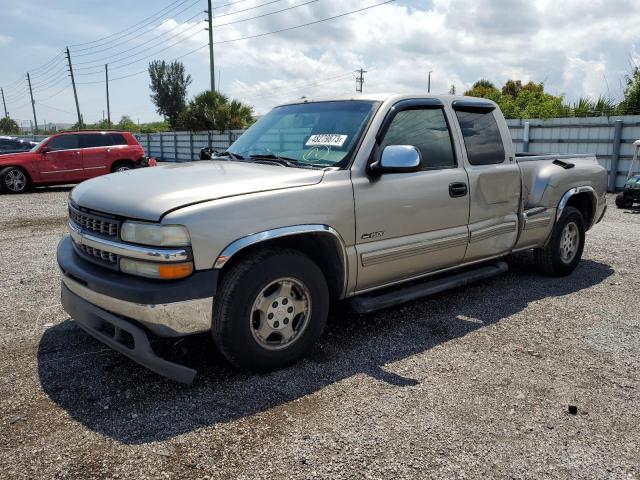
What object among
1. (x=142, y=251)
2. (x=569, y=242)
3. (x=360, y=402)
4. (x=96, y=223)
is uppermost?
(x=96, y=223)

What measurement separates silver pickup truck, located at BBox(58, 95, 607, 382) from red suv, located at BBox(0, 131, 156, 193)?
433 inches

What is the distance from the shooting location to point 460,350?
3.80 metres

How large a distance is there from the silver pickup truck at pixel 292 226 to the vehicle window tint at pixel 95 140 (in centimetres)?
1186

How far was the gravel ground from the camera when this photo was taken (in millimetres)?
2506

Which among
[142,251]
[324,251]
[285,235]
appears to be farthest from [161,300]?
[324,251]

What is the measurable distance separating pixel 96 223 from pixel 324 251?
145 centimetres

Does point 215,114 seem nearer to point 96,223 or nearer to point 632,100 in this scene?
point 632,100

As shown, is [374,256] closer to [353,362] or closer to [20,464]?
[353,362]

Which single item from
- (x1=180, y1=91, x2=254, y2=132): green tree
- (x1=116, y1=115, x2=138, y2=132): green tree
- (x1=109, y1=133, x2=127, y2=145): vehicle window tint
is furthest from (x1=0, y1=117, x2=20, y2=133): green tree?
(x1=109, y1=133, x2=127, y2=145): vehicle window tint

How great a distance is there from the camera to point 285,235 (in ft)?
10.5

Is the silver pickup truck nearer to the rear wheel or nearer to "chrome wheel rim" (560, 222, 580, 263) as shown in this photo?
"chrome wheel rim" (560, 222, 580, 263)

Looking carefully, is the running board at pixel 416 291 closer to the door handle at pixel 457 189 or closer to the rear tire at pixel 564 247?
the door handle at pixel 457 189

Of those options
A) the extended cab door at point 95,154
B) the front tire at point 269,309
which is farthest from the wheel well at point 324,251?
the extended cab door at point 95,154

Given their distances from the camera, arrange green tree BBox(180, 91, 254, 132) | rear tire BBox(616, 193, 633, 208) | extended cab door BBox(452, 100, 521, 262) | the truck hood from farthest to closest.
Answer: green tree BBox(180, 91, 254, 132) → rear tire BBox(616, 193, 633, 208) → extended cab door BBox(452, 100, 521, 262) → the truck hood
